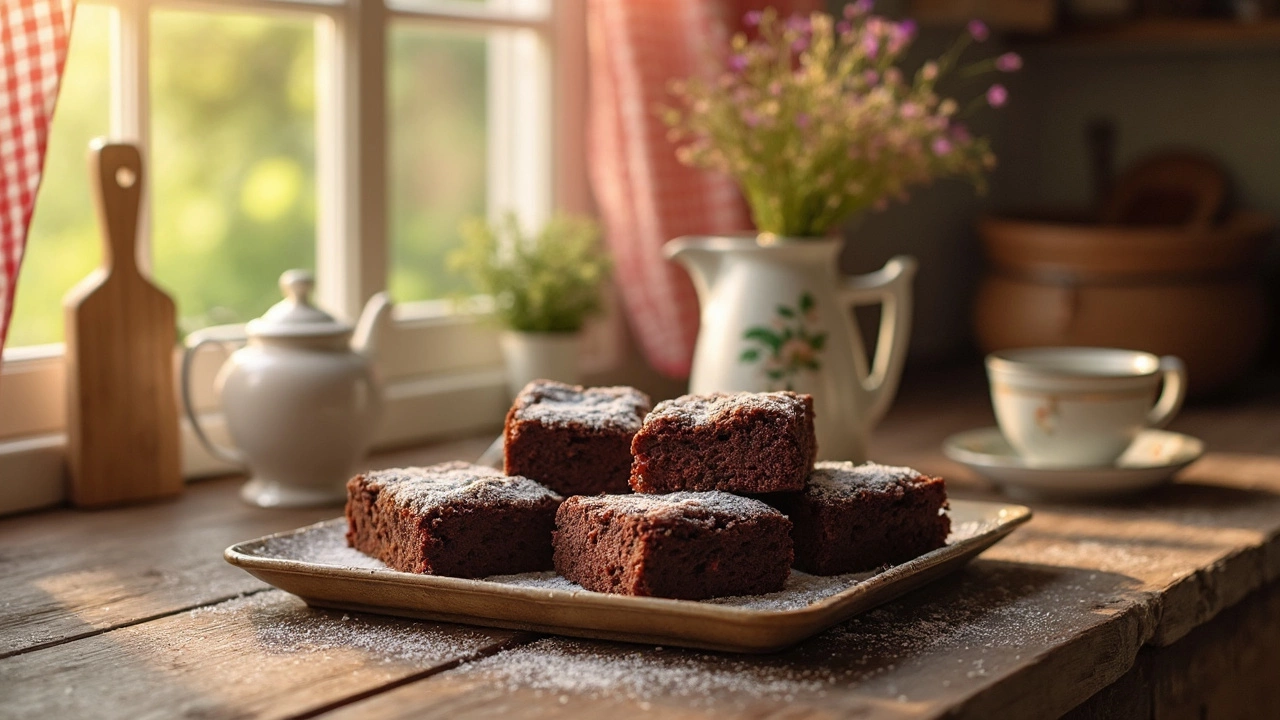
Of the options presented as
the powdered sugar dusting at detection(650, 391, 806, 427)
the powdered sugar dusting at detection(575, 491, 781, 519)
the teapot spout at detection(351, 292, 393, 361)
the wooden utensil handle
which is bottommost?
the powdered sugar dusting at detection(575, 491, 781, 519)

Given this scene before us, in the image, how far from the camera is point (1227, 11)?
2.49 metres

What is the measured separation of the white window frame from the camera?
1336 mm

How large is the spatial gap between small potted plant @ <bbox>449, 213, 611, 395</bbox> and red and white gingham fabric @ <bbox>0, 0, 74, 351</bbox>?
59 cm

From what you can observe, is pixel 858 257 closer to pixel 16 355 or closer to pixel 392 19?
pixel 392 19

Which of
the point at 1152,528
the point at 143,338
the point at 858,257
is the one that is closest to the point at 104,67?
the point at 143,338

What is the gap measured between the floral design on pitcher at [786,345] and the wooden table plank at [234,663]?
0.52m

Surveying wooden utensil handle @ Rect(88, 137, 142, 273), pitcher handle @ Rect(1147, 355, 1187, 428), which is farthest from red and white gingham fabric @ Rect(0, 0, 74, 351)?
pitcher handle @ Rect(1147, 355, 1187, 428)

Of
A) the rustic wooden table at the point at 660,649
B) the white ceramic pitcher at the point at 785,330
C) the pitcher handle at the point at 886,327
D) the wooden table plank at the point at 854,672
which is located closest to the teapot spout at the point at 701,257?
the white ceramic pitcher at the point at 785,330

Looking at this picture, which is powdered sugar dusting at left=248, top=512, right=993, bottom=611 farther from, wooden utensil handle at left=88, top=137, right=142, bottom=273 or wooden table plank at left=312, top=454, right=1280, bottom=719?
wooden utensil handle at left=88, top=137, right=142, bottom=273

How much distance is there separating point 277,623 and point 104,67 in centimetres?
74

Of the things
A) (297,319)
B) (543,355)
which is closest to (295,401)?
(297,319)

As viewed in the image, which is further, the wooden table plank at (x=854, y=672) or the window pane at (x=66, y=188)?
the window pane at (x=66, y=188)

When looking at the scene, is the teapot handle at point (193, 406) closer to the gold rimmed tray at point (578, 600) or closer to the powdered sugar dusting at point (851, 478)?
the gold rimmed tray at point (578, 600)

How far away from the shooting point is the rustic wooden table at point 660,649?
792 millimetres
